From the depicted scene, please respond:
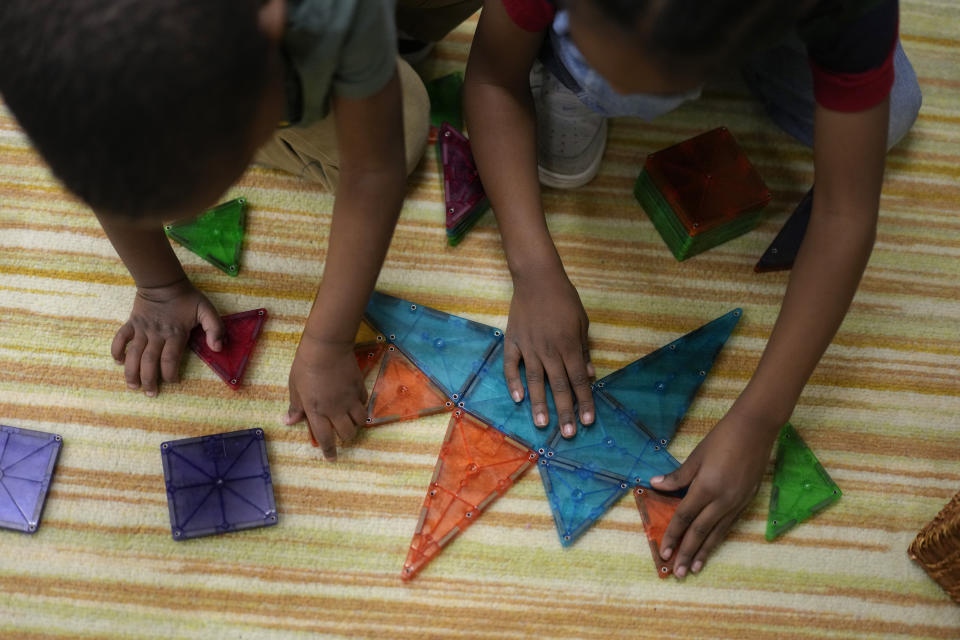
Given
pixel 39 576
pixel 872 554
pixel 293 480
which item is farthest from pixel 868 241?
pixel 39 576

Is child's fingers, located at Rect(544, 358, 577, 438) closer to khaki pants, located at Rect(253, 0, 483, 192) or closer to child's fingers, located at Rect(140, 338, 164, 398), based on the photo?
khaki pants, located at Rect(253, 0, 483, 192)

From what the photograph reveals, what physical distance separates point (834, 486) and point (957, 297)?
1.03ft

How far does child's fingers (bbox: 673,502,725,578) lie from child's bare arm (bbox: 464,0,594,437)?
0.51ft

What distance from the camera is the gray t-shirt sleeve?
65 centimetres

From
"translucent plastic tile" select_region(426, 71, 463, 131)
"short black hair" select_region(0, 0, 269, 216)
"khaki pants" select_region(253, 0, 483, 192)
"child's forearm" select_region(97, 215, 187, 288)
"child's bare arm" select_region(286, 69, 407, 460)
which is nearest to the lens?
"short black hair" select_region(0, 0, 269, 216)

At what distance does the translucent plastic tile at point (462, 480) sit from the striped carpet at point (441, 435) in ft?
0.05

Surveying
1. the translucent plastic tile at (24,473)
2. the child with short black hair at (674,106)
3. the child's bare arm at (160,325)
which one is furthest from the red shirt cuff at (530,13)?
the translucent plastic tile at (24,473)

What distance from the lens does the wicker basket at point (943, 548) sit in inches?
32.7

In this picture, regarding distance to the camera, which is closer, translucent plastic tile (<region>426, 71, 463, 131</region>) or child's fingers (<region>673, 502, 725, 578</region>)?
child's fingers (<region>673, 502, 725, 578</region>)

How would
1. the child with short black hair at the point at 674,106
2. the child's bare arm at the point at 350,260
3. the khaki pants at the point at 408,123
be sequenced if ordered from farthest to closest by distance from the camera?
the khaki pants at the point at 408,123 < the child's bare arm at the point at 350,260 < the child with short black hair at the point at 674,106

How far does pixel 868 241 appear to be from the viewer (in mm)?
822

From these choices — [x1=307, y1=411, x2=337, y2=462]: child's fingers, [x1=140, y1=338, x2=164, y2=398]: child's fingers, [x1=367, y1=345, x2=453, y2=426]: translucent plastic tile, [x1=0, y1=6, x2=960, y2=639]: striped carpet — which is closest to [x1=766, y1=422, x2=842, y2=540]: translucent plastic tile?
[x1=0, y1=6, x2=960, y2=639]: striped carpet

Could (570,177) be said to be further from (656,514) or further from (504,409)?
Result: (656,514)

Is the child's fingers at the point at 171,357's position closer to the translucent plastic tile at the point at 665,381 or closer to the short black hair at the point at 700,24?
the translucent plastic tile at the point at 665,381
